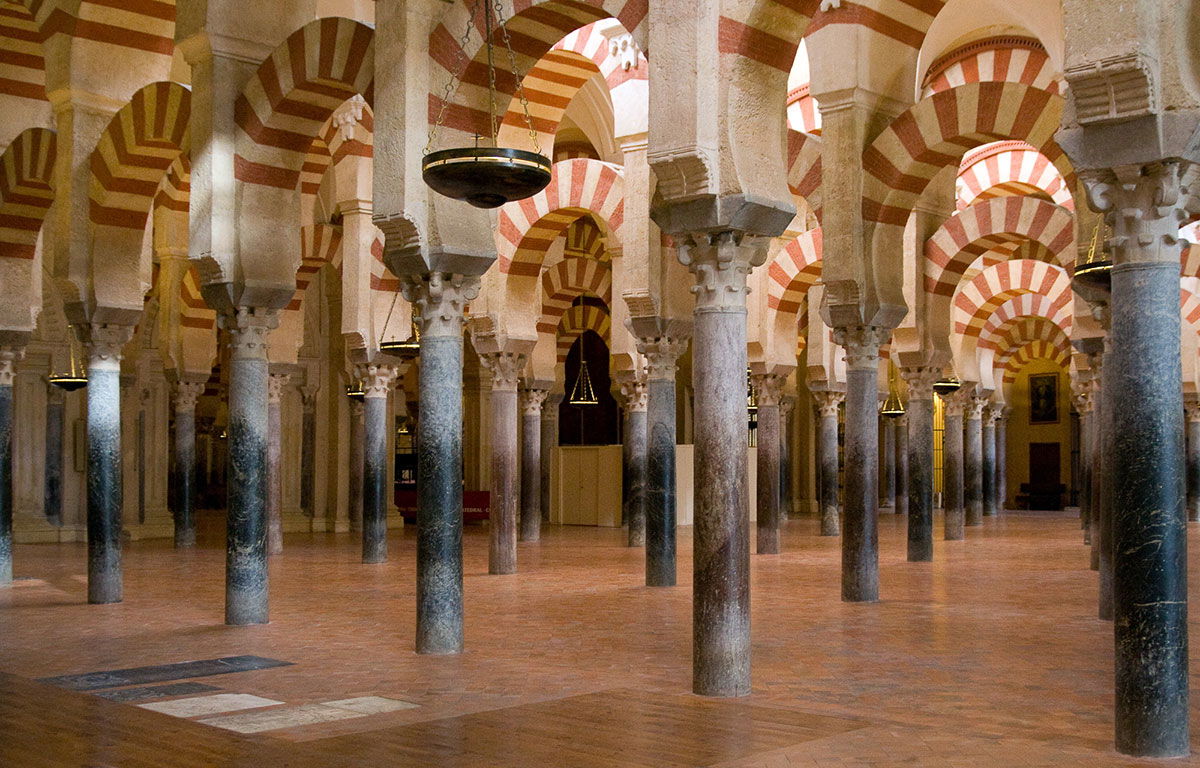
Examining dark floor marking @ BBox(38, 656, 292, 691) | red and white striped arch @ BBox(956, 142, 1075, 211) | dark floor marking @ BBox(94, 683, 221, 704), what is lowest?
dark floor marking @ BBox(38, 656, 292, 691)

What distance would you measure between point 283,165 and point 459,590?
3.17 metres

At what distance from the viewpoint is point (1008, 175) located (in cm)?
1526

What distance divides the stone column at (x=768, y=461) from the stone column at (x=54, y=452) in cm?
907

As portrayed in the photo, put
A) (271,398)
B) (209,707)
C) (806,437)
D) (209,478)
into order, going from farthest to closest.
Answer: (209,478)
(806,437)
(271,398)
(209,707)

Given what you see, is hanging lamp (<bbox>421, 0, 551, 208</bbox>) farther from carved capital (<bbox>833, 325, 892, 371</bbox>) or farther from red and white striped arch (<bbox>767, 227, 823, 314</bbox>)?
red and white striped arch (<bbox>767, 227, 823, 314</bbox>)

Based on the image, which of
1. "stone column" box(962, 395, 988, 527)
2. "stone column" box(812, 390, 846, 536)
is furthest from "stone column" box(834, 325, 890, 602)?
"stone column" box(962, 395, 988, 527)

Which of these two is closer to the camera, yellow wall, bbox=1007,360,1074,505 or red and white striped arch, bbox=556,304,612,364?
red and white striped arch, bbox=556,304,612,364

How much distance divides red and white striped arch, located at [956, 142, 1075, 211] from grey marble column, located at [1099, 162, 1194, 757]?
36.3 ft

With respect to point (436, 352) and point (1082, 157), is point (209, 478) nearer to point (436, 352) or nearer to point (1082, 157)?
point (436, 352)

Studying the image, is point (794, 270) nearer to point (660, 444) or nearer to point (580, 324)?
point (660, 444)

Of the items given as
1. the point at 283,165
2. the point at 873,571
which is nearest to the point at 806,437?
the point at 873,571

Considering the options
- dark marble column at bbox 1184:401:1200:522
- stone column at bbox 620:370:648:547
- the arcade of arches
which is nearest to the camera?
the arcade of arches

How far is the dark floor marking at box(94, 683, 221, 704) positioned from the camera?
17.8ft

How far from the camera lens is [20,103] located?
34.2ft
